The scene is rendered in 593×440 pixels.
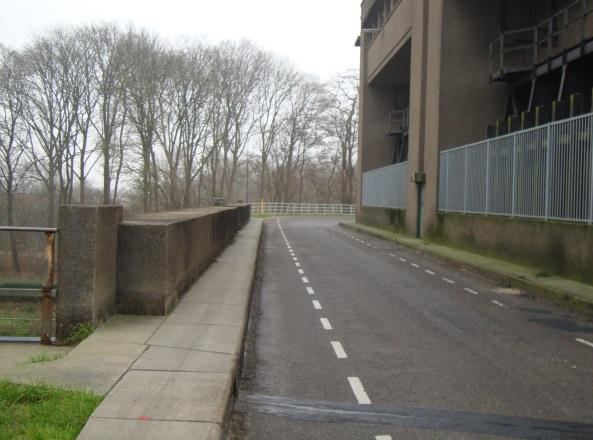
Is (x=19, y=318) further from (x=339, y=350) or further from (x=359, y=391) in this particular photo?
(x=359, y=391)

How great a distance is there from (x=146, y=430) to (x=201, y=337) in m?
3.55

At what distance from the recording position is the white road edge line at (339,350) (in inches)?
338

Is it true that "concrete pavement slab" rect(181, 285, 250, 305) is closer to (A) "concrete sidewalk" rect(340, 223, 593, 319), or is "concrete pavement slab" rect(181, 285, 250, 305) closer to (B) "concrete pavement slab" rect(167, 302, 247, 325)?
(B) "concrete pavement slab" rect(167, 302, 247, 325)

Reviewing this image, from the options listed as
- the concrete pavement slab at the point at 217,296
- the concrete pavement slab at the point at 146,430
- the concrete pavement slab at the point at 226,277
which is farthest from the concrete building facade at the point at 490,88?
the concrete pavement slab at the point at 146,430

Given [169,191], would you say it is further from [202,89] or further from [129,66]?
[129,66]

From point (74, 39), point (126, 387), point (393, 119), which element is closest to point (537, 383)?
point (126, 387)

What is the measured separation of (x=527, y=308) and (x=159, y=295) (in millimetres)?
6521

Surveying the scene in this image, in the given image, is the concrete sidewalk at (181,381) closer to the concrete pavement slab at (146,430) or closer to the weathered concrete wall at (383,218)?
the concrete pavement slab at (146,430)

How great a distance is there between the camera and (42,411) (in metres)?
5.32

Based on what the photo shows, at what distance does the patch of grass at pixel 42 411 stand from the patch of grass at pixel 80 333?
2.56 metres

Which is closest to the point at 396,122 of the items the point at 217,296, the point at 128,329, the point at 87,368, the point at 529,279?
the point at 529,279

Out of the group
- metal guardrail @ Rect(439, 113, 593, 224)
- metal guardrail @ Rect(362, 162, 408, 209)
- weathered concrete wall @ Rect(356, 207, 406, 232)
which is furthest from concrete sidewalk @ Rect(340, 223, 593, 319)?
metal guardrail @ Rect(362, 162, 408, 209)

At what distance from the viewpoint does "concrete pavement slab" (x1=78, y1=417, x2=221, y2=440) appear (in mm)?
4863

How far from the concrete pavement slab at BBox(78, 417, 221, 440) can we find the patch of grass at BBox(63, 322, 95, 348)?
345cm
